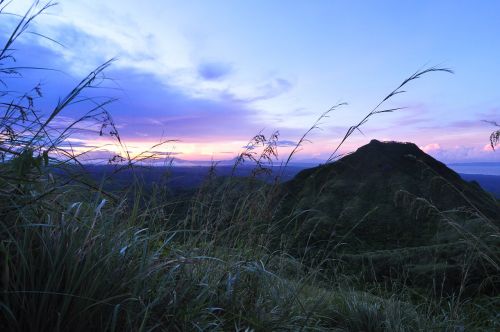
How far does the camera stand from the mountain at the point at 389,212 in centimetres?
704

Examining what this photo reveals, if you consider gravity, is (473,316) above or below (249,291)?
below

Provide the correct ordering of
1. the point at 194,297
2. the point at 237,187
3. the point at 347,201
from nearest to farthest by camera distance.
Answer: the point at 194,297
the point at 237,187
the point at 347,201

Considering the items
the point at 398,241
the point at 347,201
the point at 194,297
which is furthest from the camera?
the point at 347,201

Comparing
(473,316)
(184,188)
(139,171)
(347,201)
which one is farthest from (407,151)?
(139,171)

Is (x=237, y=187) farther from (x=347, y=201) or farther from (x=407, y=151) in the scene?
(x=407, y=151)

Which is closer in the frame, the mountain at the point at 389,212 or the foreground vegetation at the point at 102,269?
the foreground vegetation at the point at 102,269

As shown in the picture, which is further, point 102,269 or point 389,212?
point 389,212

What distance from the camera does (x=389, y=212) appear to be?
967 cm

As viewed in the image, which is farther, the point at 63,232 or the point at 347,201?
the point at 347,201

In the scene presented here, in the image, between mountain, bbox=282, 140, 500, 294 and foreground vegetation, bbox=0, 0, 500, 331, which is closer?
foreground vegetation, bbox=0, 0, 500, 331

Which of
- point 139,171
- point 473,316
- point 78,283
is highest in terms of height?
point 139,171

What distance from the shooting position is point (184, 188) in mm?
4418

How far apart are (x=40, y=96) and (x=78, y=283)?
3.95ft

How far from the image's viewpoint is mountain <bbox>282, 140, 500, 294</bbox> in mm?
7035
